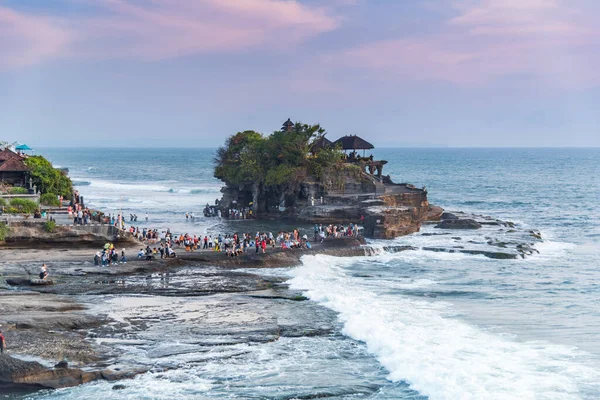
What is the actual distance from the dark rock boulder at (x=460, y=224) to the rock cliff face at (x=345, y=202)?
7.46 feet

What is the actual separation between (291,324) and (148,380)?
795cm

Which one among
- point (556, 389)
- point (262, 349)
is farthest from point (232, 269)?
point (556, 389)

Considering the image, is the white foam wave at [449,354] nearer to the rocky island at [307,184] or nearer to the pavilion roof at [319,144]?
the rocky island at [307,184]

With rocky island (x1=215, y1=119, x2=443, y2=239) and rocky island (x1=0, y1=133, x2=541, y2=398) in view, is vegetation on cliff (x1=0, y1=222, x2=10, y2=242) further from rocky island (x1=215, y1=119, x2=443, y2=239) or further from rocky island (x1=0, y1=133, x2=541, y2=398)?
rocky island (x1=215, y1=119, x2=443, y2=239)

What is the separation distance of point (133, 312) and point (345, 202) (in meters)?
34.7

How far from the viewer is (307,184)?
211ft

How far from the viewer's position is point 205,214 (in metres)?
70.4

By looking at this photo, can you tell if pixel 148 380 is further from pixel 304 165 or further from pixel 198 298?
pixel 304 165

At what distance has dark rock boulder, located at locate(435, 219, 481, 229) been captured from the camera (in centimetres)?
5944

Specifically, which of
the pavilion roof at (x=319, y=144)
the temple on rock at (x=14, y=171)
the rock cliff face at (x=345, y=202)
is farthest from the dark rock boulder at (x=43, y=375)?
the pavilion roof at (x=319, y=144)

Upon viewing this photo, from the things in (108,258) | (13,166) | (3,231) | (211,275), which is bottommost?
(211,275)

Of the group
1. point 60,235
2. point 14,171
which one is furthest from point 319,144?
point 60,235

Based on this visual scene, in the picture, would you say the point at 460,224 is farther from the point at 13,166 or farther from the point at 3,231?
the point at 13,166

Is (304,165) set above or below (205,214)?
above
